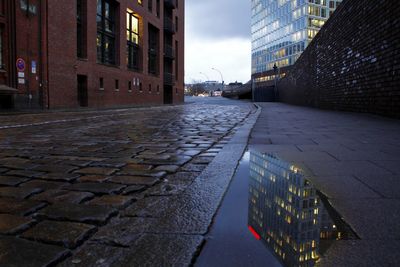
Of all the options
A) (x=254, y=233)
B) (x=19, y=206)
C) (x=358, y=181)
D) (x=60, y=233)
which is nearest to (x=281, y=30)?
(x=358, y=181)

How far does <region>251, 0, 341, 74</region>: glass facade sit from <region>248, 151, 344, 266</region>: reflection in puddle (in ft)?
252

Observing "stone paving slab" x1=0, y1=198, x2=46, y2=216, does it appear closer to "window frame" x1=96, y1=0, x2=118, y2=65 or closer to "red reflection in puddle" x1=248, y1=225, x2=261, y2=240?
"red reflection in puddle" x1=248, y1=225, x2=261, y2=240

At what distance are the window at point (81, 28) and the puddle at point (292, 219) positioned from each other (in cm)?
2775

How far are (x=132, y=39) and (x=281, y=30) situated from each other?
54.7 meters

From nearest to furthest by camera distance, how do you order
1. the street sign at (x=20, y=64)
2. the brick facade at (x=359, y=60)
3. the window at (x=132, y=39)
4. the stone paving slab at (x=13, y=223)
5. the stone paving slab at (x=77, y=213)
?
the stone paving slab at (x=13, y=223) → the stone paving slab at (x=77, y=213) → the brick facade at (x=359, y=60) → the street sign at (x=20, y=64) → the window at (x=132, y=39)

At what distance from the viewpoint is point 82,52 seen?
Result: 29531 mm

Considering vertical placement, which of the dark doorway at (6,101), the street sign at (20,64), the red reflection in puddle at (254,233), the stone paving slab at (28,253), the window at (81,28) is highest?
the window at (81,28)

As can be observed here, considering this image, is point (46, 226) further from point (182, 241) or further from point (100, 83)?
point (100, 83)

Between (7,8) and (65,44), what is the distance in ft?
17.0

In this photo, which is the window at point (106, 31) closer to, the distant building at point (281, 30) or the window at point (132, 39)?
the window at point (132, 39)

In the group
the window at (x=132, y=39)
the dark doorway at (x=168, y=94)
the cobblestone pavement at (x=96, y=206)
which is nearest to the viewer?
the cobblestone pavement at (x=96, y=206)

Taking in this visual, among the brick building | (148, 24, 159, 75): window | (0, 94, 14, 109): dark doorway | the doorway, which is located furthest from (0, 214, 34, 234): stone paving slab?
the doorway

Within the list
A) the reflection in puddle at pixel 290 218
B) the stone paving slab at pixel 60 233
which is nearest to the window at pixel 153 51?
the reflection in puddle at pixel 290 218

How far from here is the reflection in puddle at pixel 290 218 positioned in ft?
7.21
